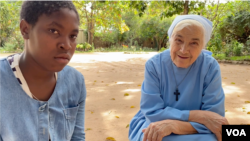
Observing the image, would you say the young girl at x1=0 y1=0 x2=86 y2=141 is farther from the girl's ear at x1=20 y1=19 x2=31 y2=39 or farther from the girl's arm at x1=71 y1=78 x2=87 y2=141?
the girl's arm at x1=71 y1=78 x2=87 y2=141

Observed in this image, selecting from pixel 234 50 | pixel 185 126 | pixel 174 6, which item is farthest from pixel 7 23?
pixel 185 126

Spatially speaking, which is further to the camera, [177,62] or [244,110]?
[244,110]

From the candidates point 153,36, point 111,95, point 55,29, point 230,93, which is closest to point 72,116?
point 55,29

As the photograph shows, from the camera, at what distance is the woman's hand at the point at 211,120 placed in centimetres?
171

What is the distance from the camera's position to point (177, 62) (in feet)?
6.23

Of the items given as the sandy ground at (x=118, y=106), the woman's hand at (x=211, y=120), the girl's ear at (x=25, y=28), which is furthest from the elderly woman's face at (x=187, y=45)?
the sandy ground at (x=118, y=106)

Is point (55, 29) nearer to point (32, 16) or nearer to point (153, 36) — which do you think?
point (32, 16)

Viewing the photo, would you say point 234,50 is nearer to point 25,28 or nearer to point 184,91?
point 184,91

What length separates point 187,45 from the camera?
72.7 inches

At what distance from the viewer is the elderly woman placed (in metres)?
1.72

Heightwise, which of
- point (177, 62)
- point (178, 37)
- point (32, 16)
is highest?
point (32, 16)

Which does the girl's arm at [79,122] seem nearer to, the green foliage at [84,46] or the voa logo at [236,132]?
the voa logo at [236,132]

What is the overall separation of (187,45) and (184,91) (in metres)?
0.42

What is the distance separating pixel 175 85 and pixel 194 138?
0.48m
